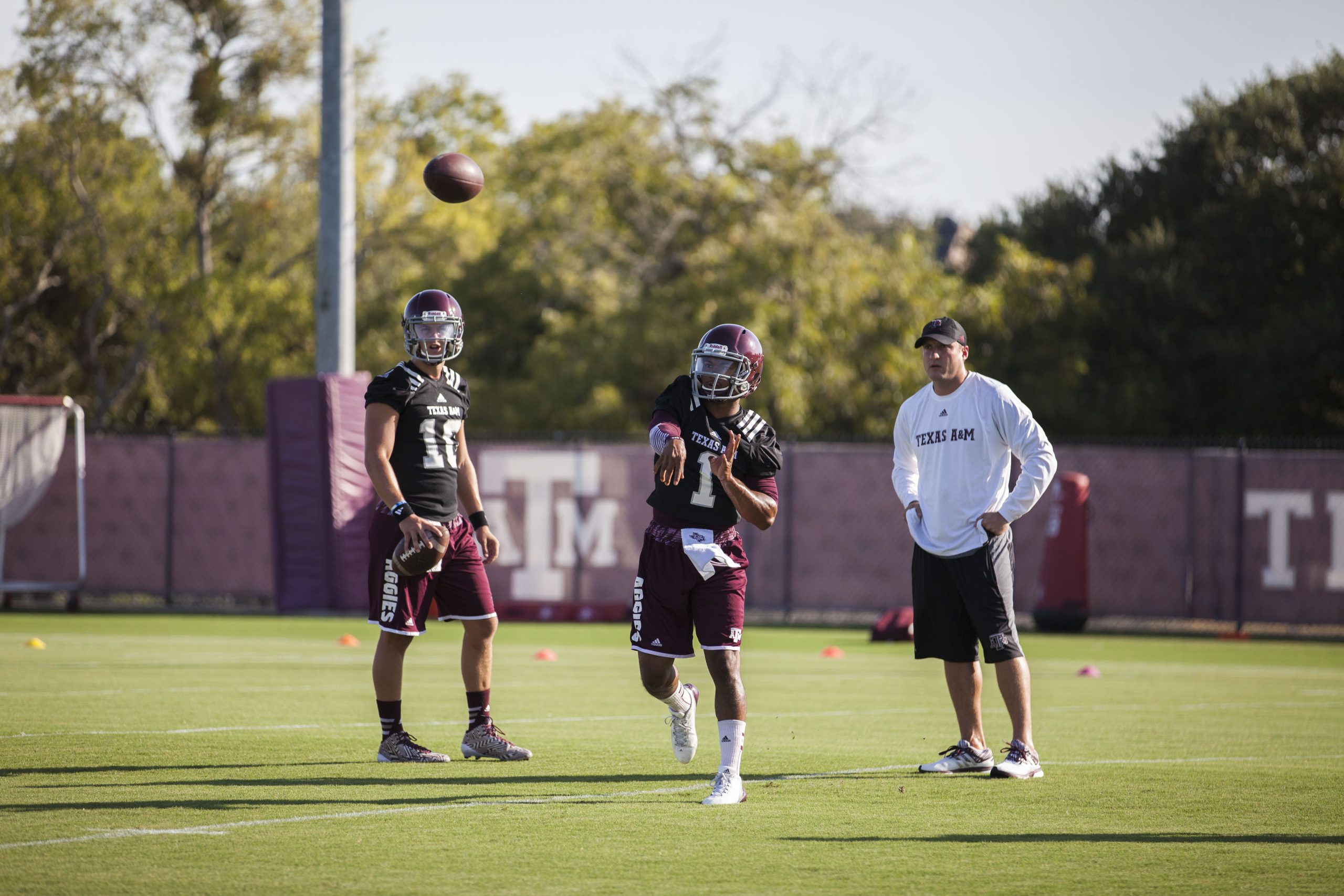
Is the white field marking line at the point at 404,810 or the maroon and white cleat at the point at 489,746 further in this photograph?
the maroon and white cleat at the point at 489,746

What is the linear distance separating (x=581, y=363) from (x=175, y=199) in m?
9.02

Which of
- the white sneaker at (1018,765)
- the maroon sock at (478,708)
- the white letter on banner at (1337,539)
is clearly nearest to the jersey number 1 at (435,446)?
the maroon sock at (478,708)

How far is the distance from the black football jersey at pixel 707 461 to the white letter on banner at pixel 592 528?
14.8 meters

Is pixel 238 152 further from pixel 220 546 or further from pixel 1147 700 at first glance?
pixel 1147 700

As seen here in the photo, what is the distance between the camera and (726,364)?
6.65m

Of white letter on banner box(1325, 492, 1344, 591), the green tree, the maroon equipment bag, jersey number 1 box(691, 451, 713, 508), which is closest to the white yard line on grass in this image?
jersey number 1 box(691, 451, 713, 508)

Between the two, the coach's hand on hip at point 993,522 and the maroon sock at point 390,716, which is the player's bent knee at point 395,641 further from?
the coach's hand on hip at point 993,522

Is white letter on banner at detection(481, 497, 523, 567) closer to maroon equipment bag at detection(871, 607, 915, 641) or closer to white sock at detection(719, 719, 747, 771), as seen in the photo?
maroon equipment bag at detection(871, 607, 915, 641)

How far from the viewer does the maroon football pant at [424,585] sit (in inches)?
301

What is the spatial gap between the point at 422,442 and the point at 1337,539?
50.7ft

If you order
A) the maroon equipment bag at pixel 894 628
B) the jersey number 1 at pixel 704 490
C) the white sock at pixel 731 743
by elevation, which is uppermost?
the jersey number 1 at pixel 704 490

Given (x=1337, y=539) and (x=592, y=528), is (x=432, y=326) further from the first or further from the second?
(x=1337, y=539)

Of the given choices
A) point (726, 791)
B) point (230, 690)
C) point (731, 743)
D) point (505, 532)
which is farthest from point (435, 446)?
point (505, 532)

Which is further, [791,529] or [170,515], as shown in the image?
[170,515]
